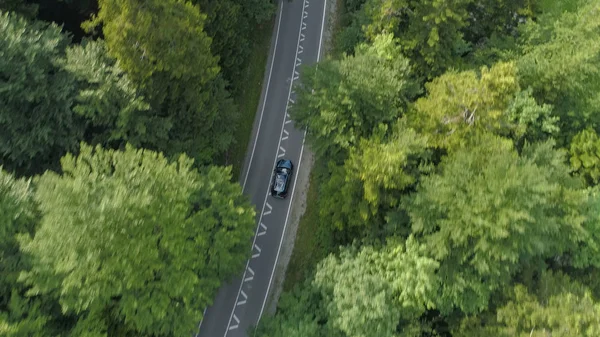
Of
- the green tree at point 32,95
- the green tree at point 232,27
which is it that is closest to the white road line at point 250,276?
the green tree at point 32,95

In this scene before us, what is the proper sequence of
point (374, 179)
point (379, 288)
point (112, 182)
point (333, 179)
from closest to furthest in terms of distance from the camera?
point (112, 182)
point (379, 288)
point (374, 179)
point (333, 179)

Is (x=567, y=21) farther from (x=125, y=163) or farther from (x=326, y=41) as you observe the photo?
(x=125, y=163)

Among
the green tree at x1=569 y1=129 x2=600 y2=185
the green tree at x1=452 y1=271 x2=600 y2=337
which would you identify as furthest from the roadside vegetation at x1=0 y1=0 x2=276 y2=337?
the green tree at x1=569 y1=129 x2=600 y2=185

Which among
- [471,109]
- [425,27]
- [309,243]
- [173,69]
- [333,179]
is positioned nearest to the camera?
[173,69]

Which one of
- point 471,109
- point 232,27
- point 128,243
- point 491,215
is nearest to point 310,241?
point 491,215

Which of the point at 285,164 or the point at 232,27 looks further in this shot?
the point at 285,164

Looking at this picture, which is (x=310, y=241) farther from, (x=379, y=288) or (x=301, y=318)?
(x=379, y=288)

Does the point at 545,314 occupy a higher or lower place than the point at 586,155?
lower
